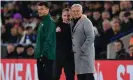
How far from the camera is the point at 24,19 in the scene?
18438 millimetres

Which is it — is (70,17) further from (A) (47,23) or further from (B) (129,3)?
(B) (129,3)

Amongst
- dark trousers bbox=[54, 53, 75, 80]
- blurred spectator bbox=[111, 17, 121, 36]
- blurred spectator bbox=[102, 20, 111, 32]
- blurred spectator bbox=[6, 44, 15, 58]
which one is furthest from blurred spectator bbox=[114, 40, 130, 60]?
blurred spectator bbox=[6, 44, 15, 58]

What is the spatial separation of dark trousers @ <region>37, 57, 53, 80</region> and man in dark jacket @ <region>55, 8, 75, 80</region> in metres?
0.83

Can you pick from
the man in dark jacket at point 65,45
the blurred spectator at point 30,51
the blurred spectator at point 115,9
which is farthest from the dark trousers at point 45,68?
the blurred spectator at point 115,9

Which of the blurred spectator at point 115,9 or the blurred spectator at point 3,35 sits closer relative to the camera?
the blurred spectator at point 115,9

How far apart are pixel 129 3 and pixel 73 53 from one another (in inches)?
226

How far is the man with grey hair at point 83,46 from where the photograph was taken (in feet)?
32.8

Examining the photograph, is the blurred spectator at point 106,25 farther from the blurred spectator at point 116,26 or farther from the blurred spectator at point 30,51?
the blurred spectator at point 30,51

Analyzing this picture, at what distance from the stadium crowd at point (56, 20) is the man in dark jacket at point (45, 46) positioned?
2.99 m

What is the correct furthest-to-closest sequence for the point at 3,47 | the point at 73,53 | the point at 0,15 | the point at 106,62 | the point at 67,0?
the point at 0,15
the point at 67,0
the point at 3,47
the point at 106,62
the point at 73,53

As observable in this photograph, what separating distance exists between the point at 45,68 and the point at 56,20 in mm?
5994

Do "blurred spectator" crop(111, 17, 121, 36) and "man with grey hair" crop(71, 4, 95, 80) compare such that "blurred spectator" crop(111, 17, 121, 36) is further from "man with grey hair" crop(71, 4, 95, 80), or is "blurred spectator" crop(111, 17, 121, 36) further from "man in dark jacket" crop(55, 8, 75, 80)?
"man with grey hair" crop(71, 4, 95, 80)

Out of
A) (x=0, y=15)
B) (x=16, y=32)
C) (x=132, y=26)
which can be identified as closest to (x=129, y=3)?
(x=132, y=26)

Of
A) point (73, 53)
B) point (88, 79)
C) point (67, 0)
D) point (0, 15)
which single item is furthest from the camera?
point (0, 15)
